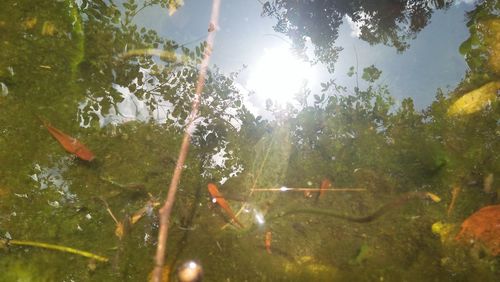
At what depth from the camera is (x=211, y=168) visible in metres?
2.82

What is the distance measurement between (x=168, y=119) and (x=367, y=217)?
1.85 meters

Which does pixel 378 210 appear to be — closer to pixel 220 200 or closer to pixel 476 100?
pixel 220 200

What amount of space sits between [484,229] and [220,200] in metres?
1.89

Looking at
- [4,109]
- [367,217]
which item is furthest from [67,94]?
[367,217]

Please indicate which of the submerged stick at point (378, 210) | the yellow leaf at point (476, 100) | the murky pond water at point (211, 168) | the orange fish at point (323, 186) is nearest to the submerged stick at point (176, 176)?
the murky pond water at point (211, 168)

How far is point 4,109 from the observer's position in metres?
2.48

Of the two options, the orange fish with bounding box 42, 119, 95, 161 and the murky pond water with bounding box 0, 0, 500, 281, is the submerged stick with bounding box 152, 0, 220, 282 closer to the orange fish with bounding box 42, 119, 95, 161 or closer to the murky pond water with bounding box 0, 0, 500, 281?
the murky pond water with bounding box 0, 0, 500, 281

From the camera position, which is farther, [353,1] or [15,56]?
[353,1]

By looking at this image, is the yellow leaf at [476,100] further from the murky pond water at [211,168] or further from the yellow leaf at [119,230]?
the yellow leaf at [119,230]

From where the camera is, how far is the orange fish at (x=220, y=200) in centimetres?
251

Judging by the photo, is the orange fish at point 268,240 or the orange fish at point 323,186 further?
the orange fish at point 323,186

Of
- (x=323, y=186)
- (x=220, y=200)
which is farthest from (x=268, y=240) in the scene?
(x=323, y=186)

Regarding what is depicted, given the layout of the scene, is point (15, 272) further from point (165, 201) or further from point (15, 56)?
point (15, 56)

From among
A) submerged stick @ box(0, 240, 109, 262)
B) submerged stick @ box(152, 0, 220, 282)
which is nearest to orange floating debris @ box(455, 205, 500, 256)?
submerged stick @ box(152, 0, 220, 282)
